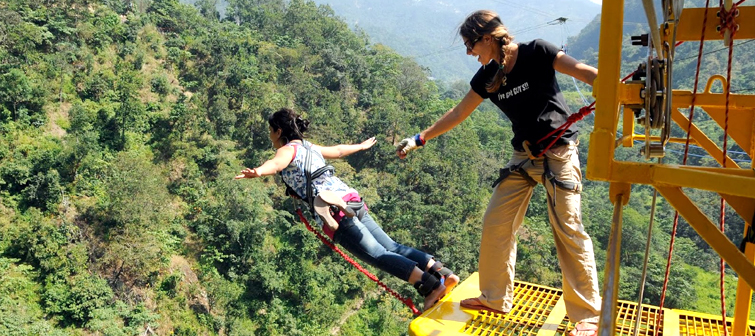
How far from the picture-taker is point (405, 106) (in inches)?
1447

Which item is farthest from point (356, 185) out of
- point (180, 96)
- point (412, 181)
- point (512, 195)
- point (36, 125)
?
point (512, 195)

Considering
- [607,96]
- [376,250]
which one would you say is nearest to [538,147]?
[607,96]

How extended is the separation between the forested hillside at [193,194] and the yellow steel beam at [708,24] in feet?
60.4

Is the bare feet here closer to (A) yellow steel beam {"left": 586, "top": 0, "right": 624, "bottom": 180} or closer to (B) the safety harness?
(B) the safety harness

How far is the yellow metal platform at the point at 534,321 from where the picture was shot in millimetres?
2672

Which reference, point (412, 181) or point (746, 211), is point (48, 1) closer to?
point (412, 181)

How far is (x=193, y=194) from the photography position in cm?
2458

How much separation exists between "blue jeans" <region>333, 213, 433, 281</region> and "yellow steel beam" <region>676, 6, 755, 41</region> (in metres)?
1.70

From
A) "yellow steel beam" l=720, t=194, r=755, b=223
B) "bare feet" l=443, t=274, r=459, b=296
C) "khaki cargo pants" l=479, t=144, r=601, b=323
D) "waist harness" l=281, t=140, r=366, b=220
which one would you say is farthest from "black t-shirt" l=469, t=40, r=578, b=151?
"waist harness" l=281, t=140, r=366, b=220

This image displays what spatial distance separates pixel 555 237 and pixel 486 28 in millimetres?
935

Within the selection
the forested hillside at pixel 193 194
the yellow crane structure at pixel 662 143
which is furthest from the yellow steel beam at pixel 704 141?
the forested hillside at pixel 193 194

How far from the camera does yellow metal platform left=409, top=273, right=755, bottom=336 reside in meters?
2.67

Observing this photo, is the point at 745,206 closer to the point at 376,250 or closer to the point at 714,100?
the point at 714,100

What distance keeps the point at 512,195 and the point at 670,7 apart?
3.71 feet
